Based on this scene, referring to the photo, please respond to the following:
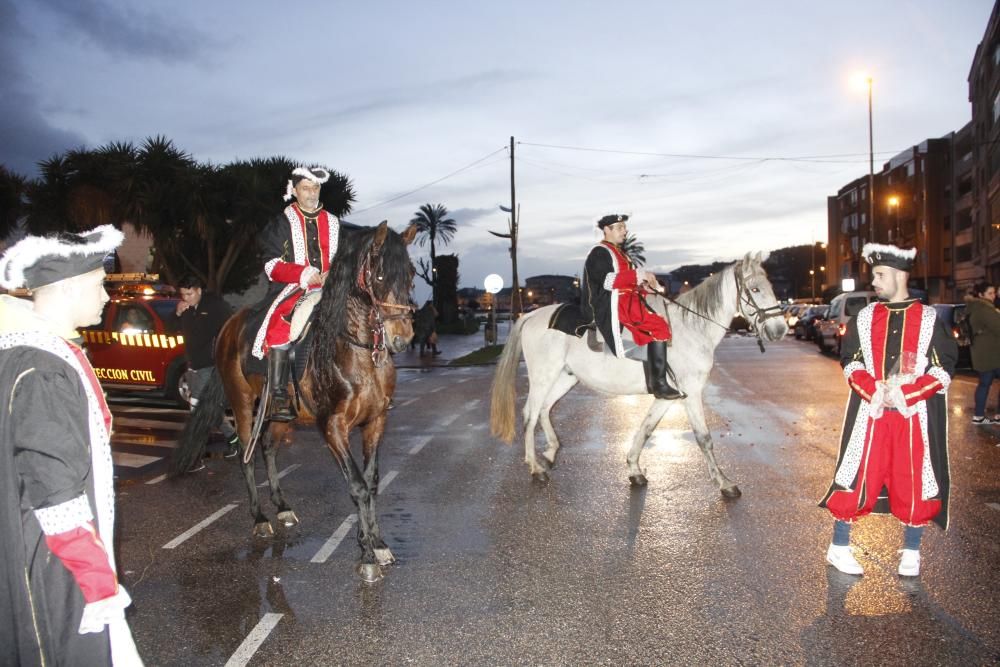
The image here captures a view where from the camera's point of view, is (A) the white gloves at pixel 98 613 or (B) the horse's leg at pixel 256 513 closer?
(A) the white gloves at pixel 98 613

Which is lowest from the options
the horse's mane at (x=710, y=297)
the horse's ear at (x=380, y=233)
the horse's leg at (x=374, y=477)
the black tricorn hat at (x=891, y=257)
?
the horse's leg at (x=374, y=477)

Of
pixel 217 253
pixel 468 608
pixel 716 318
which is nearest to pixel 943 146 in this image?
pixel 217 253

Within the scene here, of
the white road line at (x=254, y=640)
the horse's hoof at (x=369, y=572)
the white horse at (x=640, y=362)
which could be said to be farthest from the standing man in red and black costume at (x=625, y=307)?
the white road line at (x=254, y=640)

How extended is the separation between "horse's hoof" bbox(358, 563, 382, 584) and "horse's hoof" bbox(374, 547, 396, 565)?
17cm

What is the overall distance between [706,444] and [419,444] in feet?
13.3

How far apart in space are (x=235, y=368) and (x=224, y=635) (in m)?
2.94

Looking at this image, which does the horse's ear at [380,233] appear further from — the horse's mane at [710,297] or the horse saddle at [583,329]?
the horse's mane at [710,297]

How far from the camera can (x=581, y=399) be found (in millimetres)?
14500

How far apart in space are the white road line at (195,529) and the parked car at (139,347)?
20.2 feet

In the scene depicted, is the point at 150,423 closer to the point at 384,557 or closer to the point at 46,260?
the point at 384,557

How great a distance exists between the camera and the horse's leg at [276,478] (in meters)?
6.22

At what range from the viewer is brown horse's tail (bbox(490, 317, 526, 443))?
8.20m

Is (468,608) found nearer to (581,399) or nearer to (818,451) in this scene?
(818,451)

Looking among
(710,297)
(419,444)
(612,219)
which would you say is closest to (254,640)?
(612,219)
